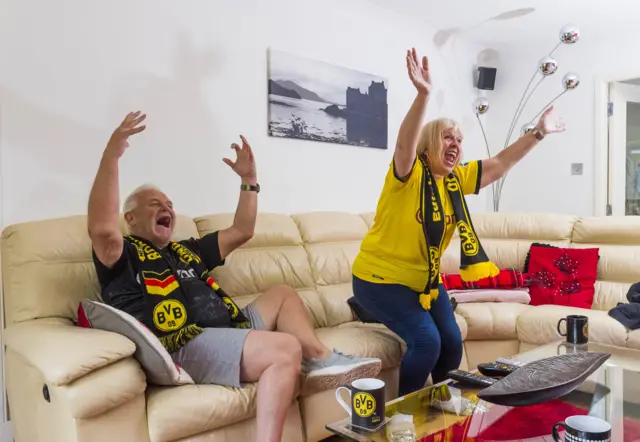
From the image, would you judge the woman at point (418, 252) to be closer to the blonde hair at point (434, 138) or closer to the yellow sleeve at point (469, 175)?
the blonde hair at point (434, 138)

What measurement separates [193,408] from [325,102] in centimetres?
216

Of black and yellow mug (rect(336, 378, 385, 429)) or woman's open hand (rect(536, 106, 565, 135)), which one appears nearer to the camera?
black and yellow mug (rect(336, 378, 385, 429))

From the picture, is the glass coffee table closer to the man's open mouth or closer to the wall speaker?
the man's open mouth

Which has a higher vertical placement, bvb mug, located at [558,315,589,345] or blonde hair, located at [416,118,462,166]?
blonde hair, located at [416,118,462,166]

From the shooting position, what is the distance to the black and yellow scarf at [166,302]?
5.67 ft

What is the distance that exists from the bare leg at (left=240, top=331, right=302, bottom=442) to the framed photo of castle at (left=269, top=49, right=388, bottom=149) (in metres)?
1.53

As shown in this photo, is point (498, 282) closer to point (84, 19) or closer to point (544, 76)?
point (544, 76)

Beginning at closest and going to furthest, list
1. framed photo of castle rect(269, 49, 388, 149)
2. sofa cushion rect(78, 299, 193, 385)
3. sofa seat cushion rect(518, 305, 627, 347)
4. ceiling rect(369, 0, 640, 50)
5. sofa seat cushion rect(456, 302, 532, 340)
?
sofa cushion rect(78, 299, 193, 385) < sofa seat cushion rect(518, 305, 627, 347) < sofa seat cushion rect(456, 302, 532, 340) < framed photo of castle rect(269, 49, 388, 149) < ceiling rect(369, 0, 640, 50)

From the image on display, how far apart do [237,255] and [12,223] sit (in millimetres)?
941

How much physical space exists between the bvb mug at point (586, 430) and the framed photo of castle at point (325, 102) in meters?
2.22

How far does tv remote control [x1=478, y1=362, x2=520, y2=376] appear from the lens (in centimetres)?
170

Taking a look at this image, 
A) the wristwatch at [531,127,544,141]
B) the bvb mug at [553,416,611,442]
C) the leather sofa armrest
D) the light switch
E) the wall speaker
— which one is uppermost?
the wall speaker

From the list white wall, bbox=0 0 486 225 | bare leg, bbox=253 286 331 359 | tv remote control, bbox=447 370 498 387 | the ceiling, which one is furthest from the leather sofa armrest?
the ceiling

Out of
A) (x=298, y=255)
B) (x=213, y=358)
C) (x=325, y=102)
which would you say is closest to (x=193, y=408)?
(x=213, y=358)
